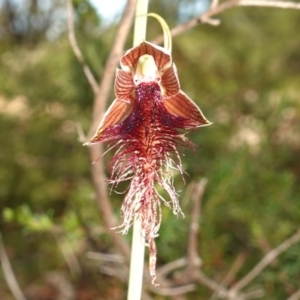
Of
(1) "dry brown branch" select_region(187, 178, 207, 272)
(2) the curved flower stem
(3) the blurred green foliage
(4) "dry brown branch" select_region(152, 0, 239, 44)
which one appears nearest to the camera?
(2) the curved flower stem

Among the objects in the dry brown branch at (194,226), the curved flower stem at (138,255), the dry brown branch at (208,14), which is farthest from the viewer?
the dry brown branch at (194,226)

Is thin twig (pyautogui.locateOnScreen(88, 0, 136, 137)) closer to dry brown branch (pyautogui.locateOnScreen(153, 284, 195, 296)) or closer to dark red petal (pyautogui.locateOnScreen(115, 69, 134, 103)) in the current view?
dark red petal (pyautogui.locateOnScreen(115, 69, 134, 103))

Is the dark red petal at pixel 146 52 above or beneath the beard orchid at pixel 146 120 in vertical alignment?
above

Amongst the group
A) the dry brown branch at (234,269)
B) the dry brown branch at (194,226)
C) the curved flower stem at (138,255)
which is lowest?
the dry brown branch at (234,269)

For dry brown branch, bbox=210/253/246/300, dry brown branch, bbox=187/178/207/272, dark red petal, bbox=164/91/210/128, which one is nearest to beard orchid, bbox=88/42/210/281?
dark red petal, bbox=164/91/210/128

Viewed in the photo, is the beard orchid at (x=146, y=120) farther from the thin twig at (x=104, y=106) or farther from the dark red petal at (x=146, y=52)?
the thin twig at (x=104, y=106)

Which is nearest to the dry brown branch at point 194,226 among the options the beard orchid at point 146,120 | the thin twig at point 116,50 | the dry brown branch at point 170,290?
the dry brown branch at point 170,290

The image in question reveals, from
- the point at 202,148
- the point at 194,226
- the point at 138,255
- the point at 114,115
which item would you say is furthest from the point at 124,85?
the point at 202,148

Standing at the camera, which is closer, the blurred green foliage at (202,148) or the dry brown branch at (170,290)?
the dry brown branch at (170,290)
